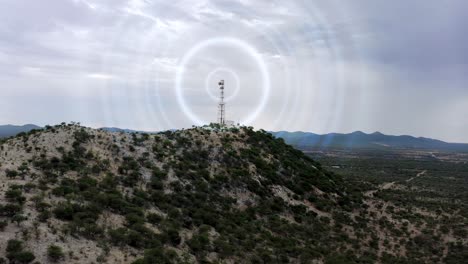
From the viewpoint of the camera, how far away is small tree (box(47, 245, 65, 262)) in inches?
609

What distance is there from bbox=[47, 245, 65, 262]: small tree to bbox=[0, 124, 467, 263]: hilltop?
42 mm

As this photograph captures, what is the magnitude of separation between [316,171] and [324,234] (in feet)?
58.7

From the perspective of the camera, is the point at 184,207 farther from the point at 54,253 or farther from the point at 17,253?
the point at 17,253

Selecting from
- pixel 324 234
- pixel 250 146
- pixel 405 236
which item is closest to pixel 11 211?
pixel 324 234

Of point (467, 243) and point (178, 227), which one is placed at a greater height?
point (178, 227)

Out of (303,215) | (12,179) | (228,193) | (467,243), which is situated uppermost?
(12,179)

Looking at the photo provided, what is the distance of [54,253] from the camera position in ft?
51.0

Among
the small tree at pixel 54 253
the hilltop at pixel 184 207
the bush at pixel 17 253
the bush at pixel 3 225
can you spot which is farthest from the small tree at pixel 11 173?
the small tree at pixel 54 253

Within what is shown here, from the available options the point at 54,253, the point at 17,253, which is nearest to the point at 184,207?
the point at 54,253

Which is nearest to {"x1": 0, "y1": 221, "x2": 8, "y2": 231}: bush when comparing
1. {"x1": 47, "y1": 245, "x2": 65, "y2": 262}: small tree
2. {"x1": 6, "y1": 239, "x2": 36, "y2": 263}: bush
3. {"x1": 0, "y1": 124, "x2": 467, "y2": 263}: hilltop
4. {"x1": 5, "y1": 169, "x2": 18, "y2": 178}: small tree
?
{"x1": 0, "y1": 124, "x2": 467, "y2": 263}: hilltop

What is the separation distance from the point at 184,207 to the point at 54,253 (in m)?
12.2

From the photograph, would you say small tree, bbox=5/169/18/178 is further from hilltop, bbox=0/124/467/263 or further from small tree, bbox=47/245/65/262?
small tree, bbox=47/245/65/262

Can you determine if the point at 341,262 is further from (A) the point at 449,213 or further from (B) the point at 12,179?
(A) the point at 449,213

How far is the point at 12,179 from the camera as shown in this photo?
72.4 feet
